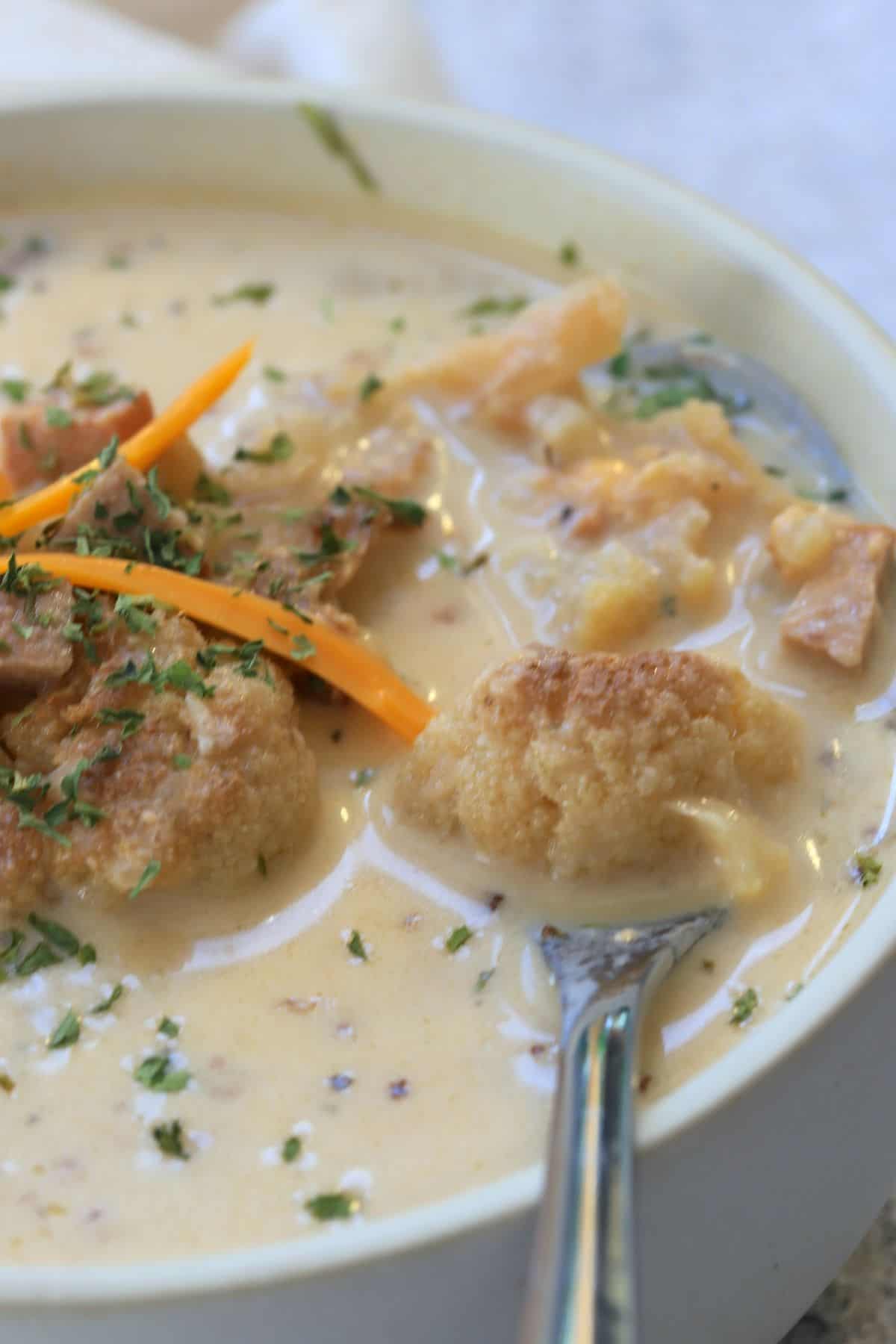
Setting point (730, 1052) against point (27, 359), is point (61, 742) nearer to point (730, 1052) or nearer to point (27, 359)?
point (730, 1052)

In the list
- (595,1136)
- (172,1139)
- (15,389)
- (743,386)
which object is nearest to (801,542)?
(743,386)

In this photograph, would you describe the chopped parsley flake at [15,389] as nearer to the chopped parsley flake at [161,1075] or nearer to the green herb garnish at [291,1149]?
the chopped parsley flake at [161,1075]

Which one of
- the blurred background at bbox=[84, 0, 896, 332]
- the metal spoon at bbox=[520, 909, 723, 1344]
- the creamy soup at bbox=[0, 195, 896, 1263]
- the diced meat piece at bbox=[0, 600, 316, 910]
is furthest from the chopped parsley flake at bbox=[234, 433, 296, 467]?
the blurred background at bbox=[84, 0, 896, 332]

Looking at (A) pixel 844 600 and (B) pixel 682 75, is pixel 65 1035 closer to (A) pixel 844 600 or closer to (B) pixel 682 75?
(A) pixel 844 600

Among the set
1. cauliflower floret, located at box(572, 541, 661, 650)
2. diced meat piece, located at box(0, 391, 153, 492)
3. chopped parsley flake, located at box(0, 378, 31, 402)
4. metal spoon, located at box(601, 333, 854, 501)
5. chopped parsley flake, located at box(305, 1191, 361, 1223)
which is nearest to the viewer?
chopped parsley flake, located at box(305, 1191, 361, 1223)

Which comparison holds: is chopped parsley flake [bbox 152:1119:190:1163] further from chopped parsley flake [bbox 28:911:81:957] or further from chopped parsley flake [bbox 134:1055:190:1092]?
chopped parsley flake [bbox 28:911:81:957]

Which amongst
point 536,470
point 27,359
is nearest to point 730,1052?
point 536,470
